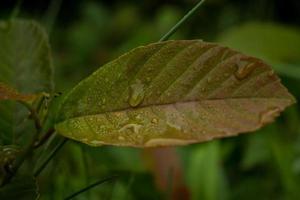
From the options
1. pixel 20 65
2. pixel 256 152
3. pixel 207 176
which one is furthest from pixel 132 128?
pixel 256 152

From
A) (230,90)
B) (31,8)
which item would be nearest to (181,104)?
(230,90)

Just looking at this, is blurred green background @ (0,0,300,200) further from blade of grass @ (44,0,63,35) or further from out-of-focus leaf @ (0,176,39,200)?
out-of-focus leaf @ (0,176,39,200)

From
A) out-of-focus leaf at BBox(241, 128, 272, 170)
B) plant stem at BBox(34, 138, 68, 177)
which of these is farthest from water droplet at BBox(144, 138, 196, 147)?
out-of-focus leaf at BBox(241, 128, 272, 170)

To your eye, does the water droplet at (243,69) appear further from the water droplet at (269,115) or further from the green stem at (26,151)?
the green stem at (26,151)

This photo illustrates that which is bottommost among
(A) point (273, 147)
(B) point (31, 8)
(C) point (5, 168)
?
(B) point (31, 8)

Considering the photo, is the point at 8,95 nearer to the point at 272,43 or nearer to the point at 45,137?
the point at 45,137

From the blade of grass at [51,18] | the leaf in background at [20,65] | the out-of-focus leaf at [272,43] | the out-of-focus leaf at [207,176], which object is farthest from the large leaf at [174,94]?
the out-of-focus leaf at [272,43]

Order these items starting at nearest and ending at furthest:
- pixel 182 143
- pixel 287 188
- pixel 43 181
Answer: pixel 182 143 < pixel 43 181 < pixel 287 188

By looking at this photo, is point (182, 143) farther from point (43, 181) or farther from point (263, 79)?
point (43, 181)
